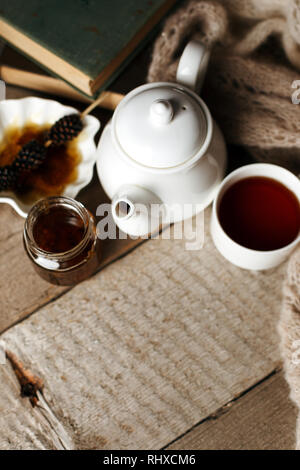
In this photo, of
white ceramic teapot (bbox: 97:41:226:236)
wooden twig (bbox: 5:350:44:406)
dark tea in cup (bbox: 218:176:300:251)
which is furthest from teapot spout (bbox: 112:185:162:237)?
wooden twig (bbox: 5:350:44:406)

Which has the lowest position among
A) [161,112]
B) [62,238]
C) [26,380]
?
[26,380]

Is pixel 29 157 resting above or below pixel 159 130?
below

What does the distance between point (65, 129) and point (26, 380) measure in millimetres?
370

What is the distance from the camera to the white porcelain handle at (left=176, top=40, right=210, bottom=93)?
587mm

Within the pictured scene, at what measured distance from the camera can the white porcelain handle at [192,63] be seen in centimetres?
59

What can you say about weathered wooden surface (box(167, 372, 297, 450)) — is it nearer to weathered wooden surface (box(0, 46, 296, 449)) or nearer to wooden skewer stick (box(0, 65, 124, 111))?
weathered wooden surface (box(0, 46, 296, 449))

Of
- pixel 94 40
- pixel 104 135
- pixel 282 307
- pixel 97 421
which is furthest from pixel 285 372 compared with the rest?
pixel 94 40

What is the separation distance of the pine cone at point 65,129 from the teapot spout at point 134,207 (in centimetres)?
17

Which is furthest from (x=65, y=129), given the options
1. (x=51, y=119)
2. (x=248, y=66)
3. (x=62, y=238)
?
(x=248, y=66)

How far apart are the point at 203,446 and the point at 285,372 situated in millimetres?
159

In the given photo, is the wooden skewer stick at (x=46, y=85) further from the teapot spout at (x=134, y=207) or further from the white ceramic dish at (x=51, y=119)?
the teapot spout at (x=134, y=207)

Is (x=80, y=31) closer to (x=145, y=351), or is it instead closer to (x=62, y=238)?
(x=62, y=238)

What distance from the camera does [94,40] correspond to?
2.32ft

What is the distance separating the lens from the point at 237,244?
2.06ft
